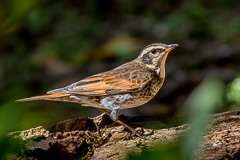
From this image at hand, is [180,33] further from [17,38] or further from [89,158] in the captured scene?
[89,158]

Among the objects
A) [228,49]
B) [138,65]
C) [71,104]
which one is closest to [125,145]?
[138,65]

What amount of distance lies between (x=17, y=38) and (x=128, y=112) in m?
4.48

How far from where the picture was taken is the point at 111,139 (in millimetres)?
3902

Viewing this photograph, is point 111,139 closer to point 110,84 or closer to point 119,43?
point 110,84

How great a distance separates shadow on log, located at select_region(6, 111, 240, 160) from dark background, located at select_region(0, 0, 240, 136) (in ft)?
10.0

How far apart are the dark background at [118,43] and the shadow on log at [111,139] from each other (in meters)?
3.05

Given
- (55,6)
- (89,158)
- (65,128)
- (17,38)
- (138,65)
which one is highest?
(55,6)

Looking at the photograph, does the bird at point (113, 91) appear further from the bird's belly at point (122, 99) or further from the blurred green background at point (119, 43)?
the blurred green background at point (119, 43)

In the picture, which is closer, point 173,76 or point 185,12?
point 173,76

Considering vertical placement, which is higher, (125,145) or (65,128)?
(65,128)

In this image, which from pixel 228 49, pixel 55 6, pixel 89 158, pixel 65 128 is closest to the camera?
pixel 89 158

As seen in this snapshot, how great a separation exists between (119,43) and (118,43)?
0.02 metres

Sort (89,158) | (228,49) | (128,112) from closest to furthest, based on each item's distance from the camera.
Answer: (89,158) → (128,112) → (228,49)

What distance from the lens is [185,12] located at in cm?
1030
